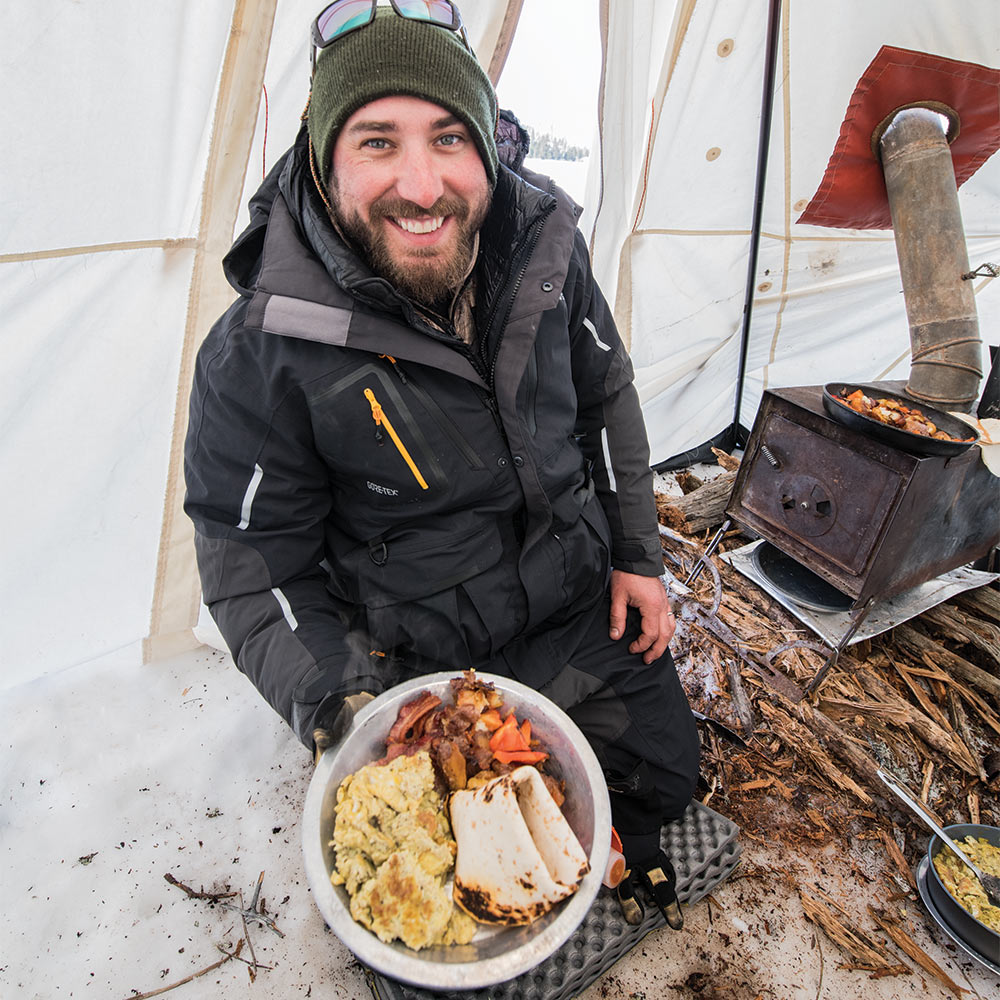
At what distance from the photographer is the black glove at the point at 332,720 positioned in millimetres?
1327

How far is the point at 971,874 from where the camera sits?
6.51ft

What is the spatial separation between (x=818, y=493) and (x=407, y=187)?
2.37 m

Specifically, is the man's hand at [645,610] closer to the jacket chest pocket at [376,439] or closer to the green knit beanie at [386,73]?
the jacket chest pocket at [376,439]

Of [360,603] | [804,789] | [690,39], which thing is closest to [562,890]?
[360,603]

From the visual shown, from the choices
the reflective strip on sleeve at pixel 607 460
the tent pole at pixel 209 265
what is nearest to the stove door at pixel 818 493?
the reflective strip on sleeve at pixel 607 460

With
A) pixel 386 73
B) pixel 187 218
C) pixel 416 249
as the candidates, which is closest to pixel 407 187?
pixel 416 249

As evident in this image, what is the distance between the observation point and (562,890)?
115 centimetres

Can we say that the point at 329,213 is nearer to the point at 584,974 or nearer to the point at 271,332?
the point at 271,332

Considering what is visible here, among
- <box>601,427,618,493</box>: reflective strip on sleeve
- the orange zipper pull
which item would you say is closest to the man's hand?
<box>601,427,618,493</box>: reflective strip on sleeve

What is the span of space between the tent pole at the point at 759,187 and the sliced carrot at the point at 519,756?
12.1ft

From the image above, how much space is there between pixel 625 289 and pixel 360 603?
2.78m

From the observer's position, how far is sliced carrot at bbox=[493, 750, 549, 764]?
4.52ft

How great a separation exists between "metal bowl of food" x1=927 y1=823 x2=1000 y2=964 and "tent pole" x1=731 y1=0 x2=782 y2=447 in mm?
3083

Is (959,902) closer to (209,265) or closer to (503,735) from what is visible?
(503,735)
